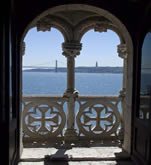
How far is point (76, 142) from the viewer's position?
15.1ft

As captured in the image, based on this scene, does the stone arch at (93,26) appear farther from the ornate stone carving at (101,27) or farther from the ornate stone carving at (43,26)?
the ornate stone carving at (43,26)

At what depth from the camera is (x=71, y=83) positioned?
15.1 feet

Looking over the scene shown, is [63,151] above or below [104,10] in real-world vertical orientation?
below

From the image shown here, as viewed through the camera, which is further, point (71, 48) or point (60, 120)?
point (60, 120)

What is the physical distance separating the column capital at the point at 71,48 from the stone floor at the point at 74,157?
190 cm

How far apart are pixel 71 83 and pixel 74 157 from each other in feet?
5.14

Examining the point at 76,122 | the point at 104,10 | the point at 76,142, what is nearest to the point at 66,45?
the point at 104,10

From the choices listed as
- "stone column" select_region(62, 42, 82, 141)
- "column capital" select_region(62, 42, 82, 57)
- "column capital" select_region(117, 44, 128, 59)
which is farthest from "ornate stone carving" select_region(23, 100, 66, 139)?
"column capital" select_region(117, 44, 128, 59)

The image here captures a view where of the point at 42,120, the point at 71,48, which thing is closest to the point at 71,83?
the point at 71,48

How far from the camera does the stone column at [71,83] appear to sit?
447 centimetres

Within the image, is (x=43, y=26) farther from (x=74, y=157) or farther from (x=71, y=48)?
(x=74, y=157)
